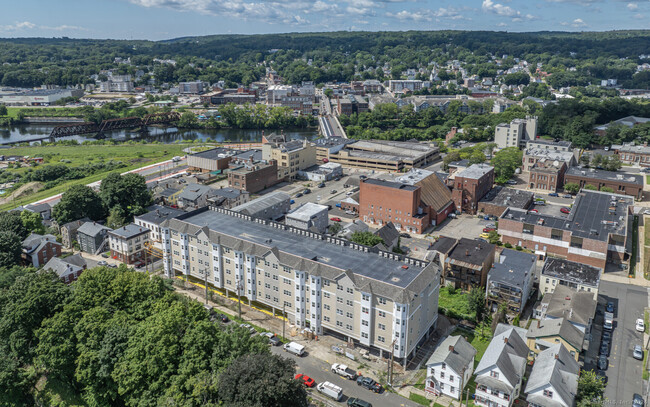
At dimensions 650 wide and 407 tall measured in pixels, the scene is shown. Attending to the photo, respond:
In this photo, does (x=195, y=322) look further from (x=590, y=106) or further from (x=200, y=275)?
(x=590, y=106)

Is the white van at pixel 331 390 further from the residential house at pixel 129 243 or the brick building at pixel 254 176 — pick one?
the brick building at pixel 254 176

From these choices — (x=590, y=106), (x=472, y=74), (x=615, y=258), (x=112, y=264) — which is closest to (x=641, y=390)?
(x=615, y=258)

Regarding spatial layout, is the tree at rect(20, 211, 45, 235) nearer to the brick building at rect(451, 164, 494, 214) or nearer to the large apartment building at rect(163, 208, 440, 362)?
the large apartment building at rect(163, 208, 440, 362)

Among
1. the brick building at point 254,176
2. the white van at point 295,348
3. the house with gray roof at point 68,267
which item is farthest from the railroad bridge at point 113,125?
the white van at point 295,348

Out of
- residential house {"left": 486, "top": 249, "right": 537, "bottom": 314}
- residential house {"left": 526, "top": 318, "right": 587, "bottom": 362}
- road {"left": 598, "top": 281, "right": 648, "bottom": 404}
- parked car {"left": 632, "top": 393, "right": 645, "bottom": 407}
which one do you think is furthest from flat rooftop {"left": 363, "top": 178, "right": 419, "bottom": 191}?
parked car {"left": 632, "top": 393, "right": 645, "bottom": 407}

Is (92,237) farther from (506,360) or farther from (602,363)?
(602,363)

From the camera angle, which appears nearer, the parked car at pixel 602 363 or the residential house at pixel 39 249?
the parked car at pixel 602 363

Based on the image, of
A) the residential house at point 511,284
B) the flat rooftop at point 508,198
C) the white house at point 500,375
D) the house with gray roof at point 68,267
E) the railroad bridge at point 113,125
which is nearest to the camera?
Answer: the white house at point 500,375

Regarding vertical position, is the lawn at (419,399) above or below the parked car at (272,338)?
below
